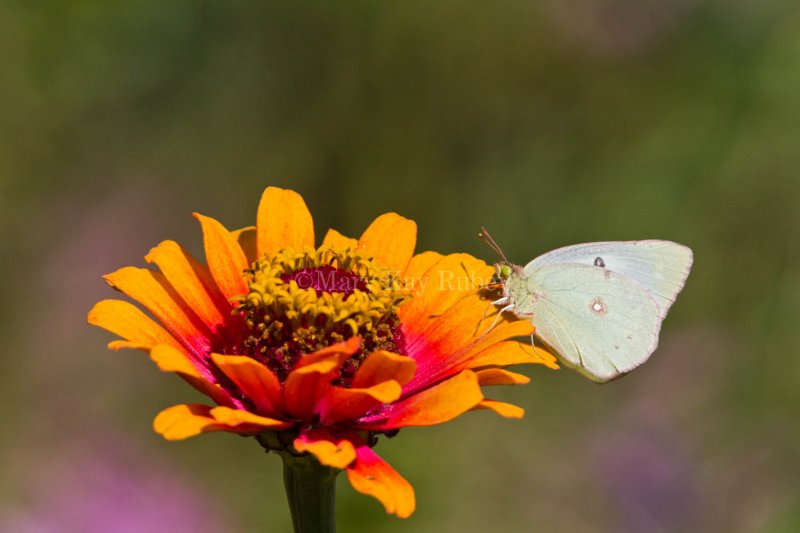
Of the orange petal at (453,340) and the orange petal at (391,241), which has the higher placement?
the orange petal at (391,241)

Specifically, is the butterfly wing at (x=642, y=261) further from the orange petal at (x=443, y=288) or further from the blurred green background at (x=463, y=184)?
the blurred green background at (x=463, y=184)

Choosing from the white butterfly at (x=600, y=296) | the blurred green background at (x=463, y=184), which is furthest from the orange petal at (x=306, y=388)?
the blurred green background at (x=463, y=184)

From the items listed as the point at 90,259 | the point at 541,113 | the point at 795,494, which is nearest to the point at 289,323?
the point at 795,494

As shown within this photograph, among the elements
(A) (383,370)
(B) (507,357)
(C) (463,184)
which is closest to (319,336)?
(A) (383,370)

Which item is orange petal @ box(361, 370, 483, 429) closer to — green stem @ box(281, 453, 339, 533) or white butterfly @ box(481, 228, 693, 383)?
green stem @ box(281, 453, 339, 533)

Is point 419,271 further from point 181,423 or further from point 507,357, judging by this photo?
point 181,423
